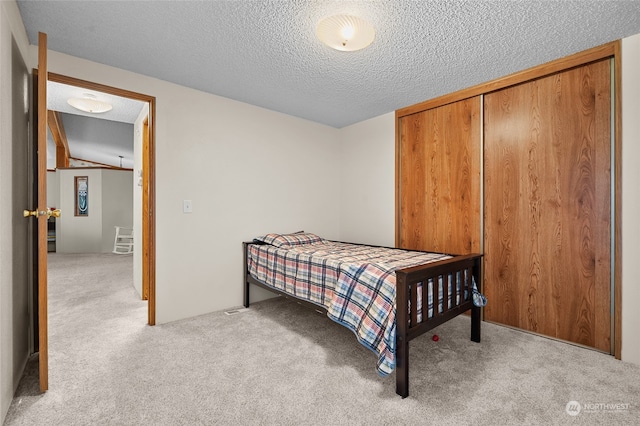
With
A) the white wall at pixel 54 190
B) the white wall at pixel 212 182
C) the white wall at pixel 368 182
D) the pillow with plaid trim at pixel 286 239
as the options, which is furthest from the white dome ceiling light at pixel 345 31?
the white wall at pixel 54 190

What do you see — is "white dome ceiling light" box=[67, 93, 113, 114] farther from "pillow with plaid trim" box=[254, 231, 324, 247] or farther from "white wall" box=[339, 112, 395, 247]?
"white wall" box=[339, 112, 395, 247]

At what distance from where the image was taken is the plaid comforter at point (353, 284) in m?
1.77

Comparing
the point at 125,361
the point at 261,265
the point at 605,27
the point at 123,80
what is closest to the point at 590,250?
the point at 605,27

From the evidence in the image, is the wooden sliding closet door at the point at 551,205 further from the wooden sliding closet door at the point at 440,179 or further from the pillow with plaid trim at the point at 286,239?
the pillow with plaid trim at the point at 286,239

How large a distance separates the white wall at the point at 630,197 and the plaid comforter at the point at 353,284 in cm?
122

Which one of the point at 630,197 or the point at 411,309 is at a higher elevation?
the point at 630,197

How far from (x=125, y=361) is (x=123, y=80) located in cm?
224

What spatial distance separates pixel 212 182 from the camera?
304 centimetres

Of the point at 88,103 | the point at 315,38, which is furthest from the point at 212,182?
the point at 315,38

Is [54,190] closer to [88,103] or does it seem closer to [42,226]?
[88,103]

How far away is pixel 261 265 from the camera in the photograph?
301 centimetres

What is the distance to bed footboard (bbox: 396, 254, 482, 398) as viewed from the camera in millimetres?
1682

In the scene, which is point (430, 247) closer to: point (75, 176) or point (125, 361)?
point (125, 361)

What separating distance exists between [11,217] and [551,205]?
365cm
